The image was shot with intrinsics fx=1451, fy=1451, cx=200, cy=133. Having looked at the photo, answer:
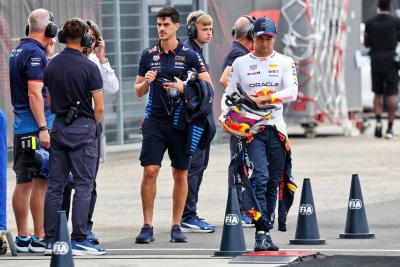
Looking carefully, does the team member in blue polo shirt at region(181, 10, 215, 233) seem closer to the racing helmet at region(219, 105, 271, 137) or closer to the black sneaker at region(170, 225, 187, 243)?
the black sneaker at region(170, 225, 187, 243)

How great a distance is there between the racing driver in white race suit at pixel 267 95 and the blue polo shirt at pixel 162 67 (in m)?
0.93

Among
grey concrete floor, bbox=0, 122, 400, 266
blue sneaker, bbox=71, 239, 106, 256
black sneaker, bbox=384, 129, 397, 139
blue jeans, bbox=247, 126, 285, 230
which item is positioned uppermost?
blue jeans, bbox=247, 126, 285, 230

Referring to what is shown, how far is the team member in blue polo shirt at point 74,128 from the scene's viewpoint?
11.5 metres

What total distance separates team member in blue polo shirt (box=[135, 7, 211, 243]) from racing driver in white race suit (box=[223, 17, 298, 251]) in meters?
0.93

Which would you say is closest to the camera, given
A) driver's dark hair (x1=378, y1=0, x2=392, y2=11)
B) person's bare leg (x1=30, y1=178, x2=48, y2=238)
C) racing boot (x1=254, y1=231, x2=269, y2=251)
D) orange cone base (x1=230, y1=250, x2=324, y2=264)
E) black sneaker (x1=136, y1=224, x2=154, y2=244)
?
orange cone base (x1=230, y1=250, x2=324, y2=264)

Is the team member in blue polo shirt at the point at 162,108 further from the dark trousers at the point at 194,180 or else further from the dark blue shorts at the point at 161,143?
the dark trousers at the point at 194,180

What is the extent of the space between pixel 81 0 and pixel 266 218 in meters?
9.43

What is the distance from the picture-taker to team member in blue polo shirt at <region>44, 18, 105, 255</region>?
1147cm

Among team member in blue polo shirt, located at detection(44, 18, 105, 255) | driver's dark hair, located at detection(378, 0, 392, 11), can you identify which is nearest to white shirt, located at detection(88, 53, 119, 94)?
team member in blue polo shirt, located at detection(44, 18, 105, 255)

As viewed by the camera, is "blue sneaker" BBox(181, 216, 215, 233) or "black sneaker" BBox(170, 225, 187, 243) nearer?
"black sneaker" BBox(170, 225, 187, 243)

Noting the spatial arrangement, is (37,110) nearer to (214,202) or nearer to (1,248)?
(1,248)

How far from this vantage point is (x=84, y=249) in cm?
1152

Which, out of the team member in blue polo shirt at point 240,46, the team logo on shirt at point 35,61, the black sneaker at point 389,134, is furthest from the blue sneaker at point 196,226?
the black sneaker at point 389,134

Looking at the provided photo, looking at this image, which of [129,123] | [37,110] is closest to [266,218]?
[37,110]
